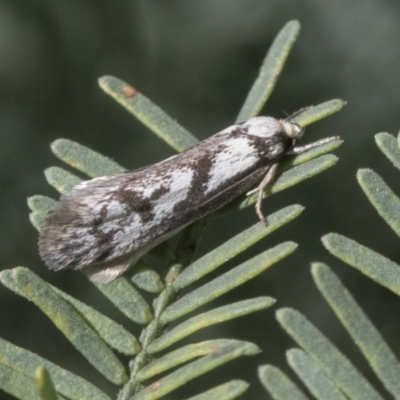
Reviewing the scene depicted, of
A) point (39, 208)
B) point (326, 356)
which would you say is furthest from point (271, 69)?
point (326, 356)

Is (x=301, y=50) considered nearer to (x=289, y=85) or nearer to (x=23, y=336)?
(x=289, y=85)

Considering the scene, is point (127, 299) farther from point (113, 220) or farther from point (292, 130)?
point (292, 130)

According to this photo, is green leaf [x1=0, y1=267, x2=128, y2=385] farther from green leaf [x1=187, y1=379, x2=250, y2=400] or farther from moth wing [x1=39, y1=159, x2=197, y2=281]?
green leaf [x1=187, y1=379, x2=250, y2=400]

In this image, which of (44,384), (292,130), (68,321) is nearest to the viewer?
(44,384)

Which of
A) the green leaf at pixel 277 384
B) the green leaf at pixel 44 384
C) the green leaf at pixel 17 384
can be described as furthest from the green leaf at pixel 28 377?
the green leaf at pixel 277 384

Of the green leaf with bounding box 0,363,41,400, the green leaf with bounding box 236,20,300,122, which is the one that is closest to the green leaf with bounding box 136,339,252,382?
the green leaf with bounding box 0,363,41,400

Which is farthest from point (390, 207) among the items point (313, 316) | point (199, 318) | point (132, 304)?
point (313, 316)
